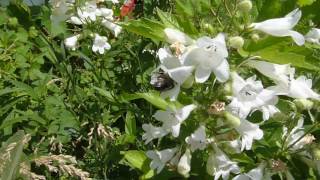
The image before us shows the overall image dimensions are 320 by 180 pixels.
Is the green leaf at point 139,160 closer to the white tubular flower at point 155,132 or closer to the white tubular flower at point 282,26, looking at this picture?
the white tubular flower at point 155,132

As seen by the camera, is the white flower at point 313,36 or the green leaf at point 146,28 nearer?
the green leaf at point 146,28

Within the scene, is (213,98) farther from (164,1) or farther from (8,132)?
(164,1)

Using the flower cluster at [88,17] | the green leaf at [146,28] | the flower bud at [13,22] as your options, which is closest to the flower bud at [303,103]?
the green leaf at [146,28]

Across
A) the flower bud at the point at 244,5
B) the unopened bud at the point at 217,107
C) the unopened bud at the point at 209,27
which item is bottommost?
the unopened bud at the point at 217,107

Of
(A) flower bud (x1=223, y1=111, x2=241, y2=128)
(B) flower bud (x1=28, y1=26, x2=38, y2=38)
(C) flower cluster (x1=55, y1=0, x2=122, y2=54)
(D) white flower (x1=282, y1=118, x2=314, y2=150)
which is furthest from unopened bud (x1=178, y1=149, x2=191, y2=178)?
(B) flower bud (x1=28, y1=26, x2=38, y2=38)

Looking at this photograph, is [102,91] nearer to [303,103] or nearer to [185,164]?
[185,164]

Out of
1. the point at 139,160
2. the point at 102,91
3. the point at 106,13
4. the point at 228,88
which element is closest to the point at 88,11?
the point at 106,13

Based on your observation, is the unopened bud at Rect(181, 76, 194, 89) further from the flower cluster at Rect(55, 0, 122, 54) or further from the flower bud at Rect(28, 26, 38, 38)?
the flower bud at Rect(28, 26, 38, 38)
